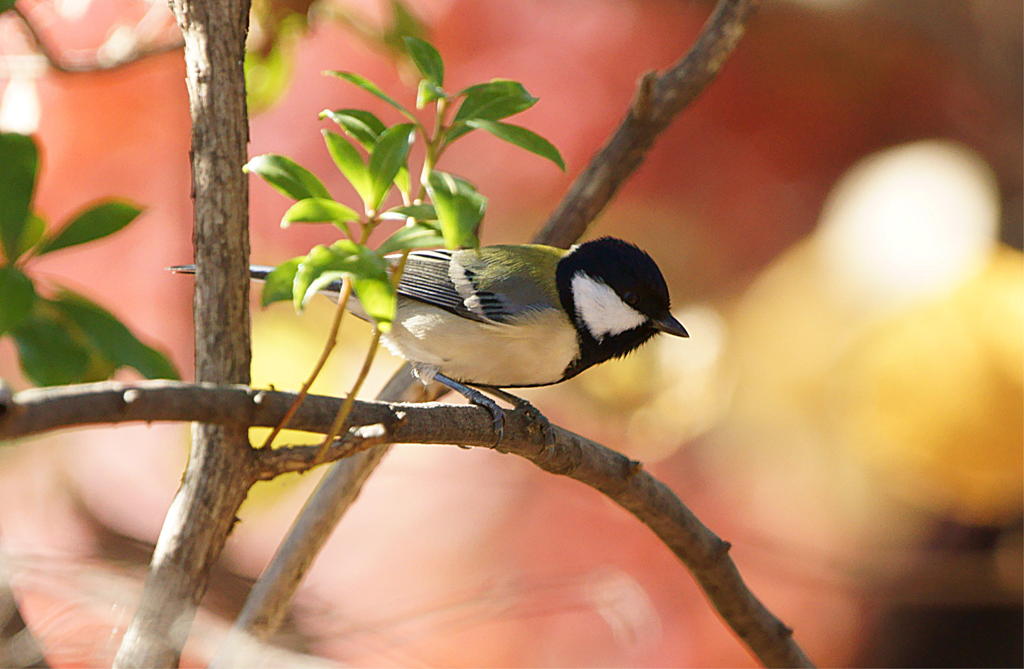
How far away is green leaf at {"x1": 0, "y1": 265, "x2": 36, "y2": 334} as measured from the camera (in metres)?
0.71

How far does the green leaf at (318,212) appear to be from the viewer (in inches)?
21.9

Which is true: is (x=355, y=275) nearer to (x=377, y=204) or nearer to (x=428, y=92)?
(x=377, y=204)

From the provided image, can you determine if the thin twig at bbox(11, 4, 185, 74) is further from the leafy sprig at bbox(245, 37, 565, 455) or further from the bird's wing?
the leafy sprig at bbox(245, 37, 565, 455)

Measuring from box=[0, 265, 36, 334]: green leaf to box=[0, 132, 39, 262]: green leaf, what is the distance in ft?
0.17

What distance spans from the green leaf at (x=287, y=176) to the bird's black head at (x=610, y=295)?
59cm

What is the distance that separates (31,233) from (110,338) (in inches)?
4.8

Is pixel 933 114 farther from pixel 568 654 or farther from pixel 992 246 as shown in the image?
pixel 568 654

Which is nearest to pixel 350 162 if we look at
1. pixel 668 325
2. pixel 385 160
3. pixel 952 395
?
pixel 385 160

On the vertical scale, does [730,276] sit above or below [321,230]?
above

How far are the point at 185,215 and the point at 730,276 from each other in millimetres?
1094

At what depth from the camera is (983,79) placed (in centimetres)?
194

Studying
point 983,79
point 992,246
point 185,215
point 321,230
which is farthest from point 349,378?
point 983,79

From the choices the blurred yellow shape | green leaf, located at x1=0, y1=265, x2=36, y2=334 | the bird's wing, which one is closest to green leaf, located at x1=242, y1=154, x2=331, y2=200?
green leaf, located at x1=0, y1=265, x2=36, y2=334

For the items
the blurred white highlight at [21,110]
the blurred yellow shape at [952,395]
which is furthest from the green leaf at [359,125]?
the blurred yellow shape at [952,395]
